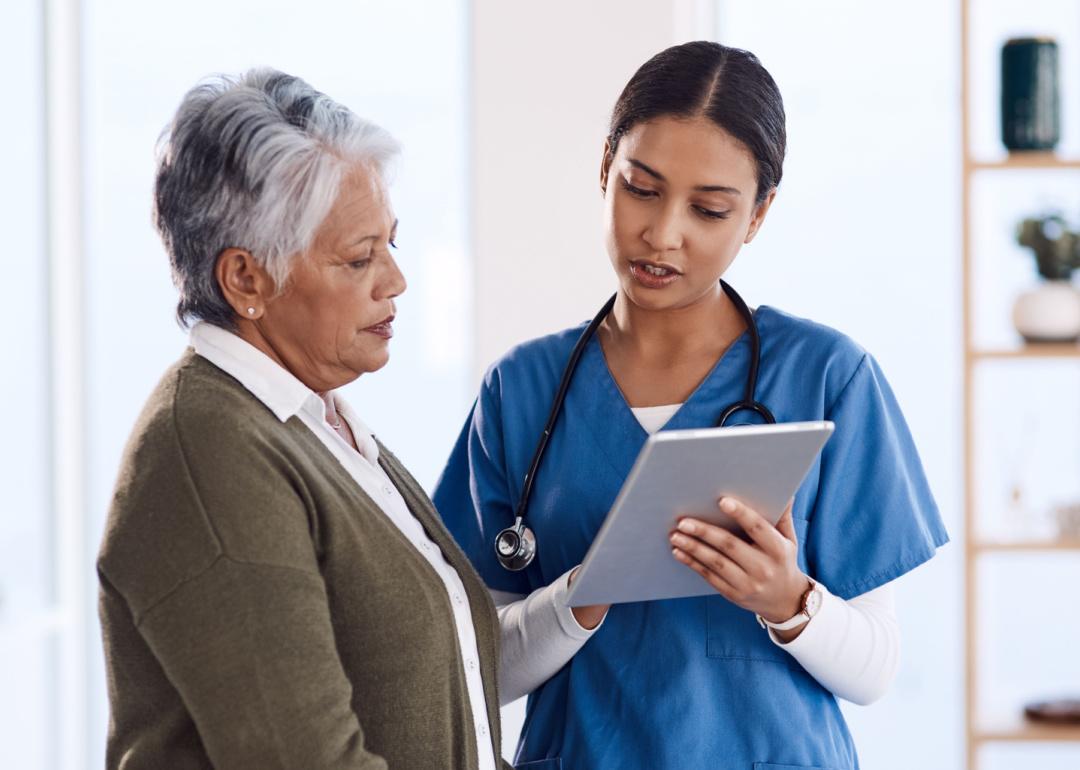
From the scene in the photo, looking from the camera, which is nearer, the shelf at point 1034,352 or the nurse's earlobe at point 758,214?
the nurse's earlobe at point 758,214

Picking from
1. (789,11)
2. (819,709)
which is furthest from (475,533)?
(789,11)

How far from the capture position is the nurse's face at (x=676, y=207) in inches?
53.7

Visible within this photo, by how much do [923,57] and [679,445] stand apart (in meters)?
1.94

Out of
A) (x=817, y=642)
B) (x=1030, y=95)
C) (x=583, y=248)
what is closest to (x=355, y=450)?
(x=817, y=642)

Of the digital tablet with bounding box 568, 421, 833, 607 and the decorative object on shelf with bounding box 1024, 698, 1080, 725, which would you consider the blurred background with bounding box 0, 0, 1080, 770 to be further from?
the digital tablet with bounding box 568, 421, 833, 607

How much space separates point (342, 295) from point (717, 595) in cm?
55

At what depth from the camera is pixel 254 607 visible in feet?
3.31

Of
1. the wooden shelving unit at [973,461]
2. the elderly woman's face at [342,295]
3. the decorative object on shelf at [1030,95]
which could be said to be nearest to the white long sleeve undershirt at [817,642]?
the elderly woman's face at [342,295]

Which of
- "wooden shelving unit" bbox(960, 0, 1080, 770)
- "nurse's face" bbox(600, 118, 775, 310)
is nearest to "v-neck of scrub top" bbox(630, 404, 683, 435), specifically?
"nurse's face" bbox(600, 118, 775, 310)

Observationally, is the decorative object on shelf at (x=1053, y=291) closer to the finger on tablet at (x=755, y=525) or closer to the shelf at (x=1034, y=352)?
the shelf at (x=1034, y=352)

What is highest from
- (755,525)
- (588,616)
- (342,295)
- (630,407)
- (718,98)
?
(718,98)

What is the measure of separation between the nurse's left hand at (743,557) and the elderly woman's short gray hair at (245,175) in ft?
1.55

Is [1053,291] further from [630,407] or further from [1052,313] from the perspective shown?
[630,407]

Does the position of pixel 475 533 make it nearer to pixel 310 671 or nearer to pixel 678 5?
pixel 310 671
